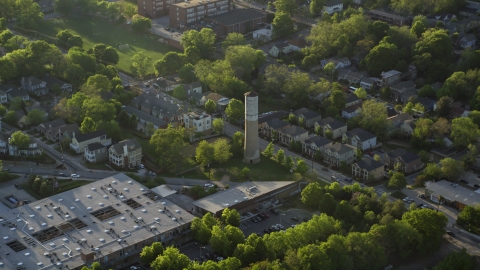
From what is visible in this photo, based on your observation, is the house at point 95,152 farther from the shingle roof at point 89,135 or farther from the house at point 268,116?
the house at point 268,116

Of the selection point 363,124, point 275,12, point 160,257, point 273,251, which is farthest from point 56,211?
point 275,12

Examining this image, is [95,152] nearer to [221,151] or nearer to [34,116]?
[34,116]

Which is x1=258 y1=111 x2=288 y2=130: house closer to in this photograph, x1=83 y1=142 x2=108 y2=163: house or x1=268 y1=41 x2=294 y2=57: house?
x1=83 y1=142 x2=108 y2=163: house

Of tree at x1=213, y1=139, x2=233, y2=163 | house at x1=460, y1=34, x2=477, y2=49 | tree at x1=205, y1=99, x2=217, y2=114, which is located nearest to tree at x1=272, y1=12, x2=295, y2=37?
house at x1=460, y1=34, x2=477, y2=49

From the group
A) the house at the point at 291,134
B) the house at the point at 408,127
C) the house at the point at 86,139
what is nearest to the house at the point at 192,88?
the house at the point at 291,134

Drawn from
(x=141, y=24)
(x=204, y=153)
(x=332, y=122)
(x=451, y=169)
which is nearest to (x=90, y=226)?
(x=204, y=153)

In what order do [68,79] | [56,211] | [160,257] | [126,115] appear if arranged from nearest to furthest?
[160,257] → [56,211] → [126,115] → [68,79]

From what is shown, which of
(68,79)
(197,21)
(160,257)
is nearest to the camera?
(160,257)

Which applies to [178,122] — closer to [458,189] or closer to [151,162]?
[151,162]
